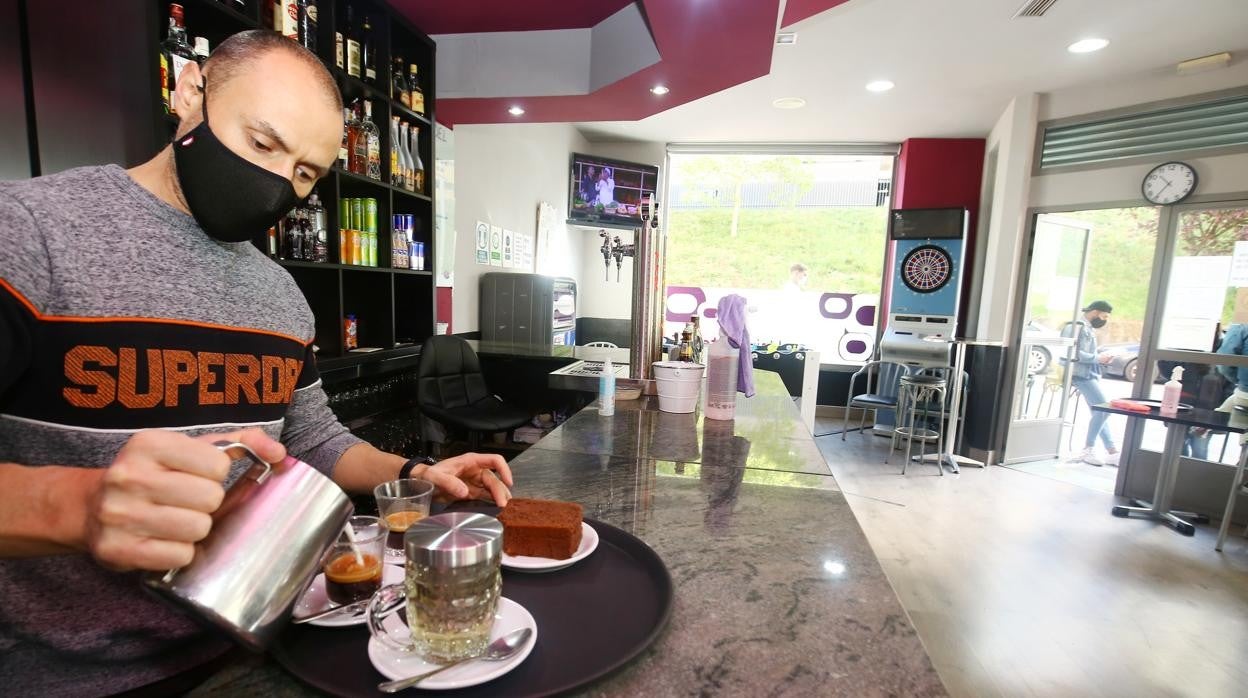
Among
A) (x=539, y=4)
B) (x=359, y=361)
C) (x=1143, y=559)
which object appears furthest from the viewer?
(x=1143, y=559)

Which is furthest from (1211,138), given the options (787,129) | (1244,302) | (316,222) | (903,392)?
(316,222)

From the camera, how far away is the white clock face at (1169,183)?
12.5ft

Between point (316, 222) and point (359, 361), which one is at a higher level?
point (316, 222)

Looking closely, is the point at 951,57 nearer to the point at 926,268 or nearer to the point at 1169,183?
the point at 1169,183

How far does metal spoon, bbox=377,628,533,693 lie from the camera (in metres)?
0.53

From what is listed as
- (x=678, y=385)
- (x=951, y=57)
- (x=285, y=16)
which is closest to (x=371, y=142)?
(x=285, y=16)

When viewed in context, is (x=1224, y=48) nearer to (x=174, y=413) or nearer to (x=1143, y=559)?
(x=1143, y=559)

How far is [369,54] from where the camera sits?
2.62 m

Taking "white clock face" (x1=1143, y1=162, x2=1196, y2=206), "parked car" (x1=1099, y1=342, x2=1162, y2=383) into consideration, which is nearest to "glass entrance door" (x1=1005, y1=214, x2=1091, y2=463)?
"parked car" (x1=1099, y1=342, x2=1162, y2=383)

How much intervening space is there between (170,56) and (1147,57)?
18.0 feet

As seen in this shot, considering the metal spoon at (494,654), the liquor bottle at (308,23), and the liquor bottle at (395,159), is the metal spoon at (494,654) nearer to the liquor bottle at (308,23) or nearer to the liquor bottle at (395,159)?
the liquor bottle at (308,23)

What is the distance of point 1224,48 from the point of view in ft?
11.8

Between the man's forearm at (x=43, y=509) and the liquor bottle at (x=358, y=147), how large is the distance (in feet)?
7.51

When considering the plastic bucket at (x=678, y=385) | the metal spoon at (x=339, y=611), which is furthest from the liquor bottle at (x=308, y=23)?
the metal spoon at (x=339, y=611)
